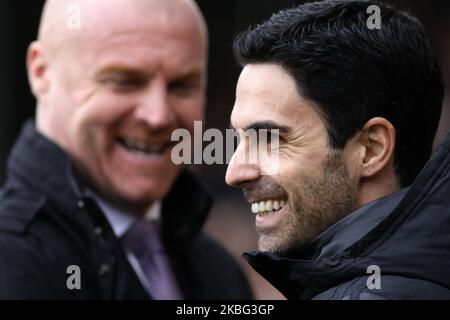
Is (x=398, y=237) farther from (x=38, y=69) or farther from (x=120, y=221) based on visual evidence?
(x=38, y=69)

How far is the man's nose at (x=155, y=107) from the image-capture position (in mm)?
2812

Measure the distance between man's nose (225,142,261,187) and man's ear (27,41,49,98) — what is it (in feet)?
3.97

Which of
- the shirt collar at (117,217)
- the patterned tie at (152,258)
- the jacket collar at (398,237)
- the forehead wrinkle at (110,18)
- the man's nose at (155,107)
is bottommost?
the patterned tie at (152,258)

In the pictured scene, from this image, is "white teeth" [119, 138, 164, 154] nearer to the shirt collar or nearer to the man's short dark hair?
the shirt collar

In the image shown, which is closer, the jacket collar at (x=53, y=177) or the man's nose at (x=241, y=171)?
the man's nose at (x=241, y=171)

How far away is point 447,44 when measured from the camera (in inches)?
202

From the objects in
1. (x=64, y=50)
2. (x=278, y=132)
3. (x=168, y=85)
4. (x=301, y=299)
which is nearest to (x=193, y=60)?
(x=168, y=85)


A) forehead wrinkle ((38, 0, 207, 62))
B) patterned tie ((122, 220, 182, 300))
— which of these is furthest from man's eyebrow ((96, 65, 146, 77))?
patterned tie ((122, 220, 182, 300))

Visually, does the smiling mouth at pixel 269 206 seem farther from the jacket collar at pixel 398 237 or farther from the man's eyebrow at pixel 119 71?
the man's eyebrow at pixel 119 71

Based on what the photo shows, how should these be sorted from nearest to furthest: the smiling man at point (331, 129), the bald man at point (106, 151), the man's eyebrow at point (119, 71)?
the smiling man at point (331, 129)
the bald man at point (106, 151)
the man's eyebrow at point (119, 71)

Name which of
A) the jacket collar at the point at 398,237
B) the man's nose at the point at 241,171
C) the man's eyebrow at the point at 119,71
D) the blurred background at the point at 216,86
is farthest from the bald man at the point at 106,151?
the blurred background at the point at 216,86

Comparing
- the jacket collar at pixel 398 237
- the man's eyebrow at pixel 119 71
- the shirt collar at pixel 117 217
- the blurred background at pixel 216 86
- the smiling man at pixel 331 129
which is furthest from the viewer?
the blurred background at pixel 216 86

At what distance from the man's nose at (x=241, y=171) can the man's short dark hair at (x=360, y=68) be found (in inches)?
7.5

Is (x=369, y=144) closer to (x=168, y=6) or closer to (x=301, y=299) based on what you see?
(x=301, y=299)
